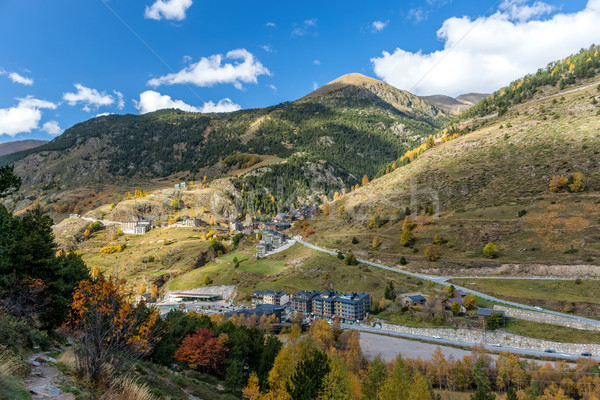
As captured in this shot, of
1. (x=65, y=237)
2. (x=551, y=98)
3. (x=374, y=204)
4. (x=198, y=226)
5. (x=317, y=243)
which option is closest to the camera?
(x=317, y=243)

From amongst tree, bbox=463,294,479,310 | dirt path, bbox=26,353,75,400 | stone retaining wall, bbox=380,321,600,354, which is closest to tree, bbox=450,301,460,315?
tree, bbox=463,294,479,310

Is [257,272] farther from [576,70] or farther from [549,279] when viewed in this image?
[576,70]

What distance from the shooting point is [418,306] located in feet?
176

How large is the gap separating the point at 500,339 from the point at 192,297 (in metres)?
69.3

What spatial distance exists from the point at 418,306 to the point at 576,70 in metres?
137

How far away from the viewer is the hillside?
62406mm

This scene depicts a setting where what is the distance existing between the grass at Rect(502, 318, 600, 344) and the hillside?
51.8 ft

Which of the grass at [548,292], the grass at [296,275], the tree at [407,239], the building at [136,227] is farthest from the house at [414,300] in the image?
the building at [136,227]

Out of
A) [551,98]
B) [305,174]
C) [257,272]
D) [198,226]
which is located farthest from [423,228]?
[305,174]

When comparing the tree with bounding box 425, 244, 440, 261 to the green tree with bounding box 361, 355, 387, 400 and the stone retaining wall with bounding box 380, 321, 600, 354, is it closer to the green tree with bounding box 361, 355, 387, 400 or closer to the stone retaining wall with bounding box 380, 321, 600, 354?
the stone retaining wall with bounding box 380, 321, 600, 354

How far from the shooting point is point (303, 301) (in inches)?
2562

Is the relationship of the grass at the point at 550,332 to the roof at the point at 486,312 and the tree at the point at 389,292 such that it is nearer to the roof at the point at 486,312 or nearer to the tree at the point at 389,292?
the roof at the point at 486,312

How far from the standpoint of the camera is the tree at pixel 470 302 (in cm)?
5034

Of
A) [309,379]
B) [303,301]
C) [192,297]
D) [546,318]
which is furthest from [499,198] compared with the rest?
[192,297]
